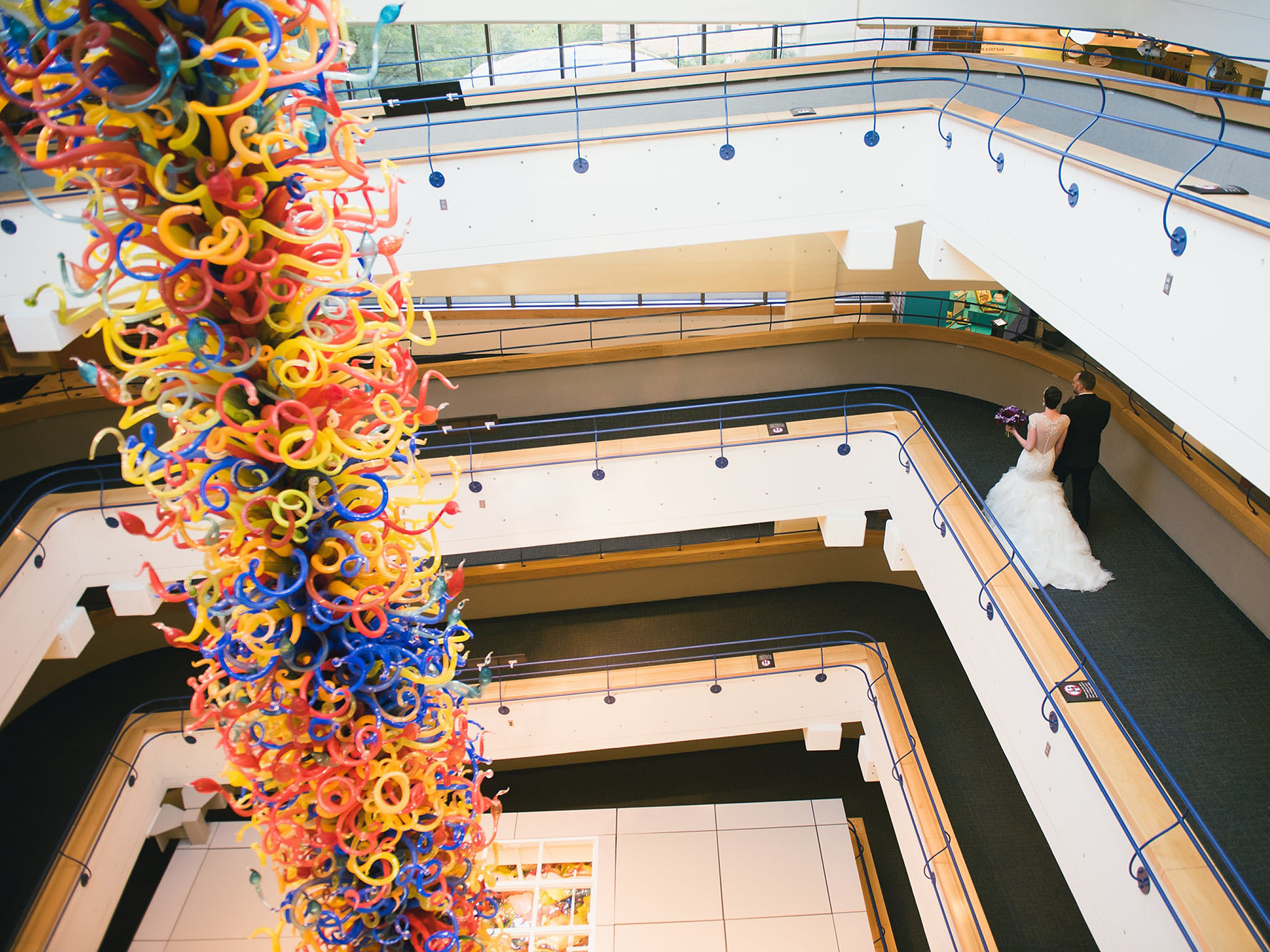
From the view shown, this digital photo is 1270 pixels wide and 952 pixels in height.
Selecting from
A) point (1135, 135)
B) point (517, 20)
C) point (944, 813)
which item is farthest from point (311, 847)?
point (517, 20)

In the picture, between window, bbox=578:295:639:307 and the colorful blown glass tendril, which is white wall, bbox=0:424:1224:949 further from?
the colorful blown glass tendril

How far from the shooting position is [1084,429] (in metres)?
5.79

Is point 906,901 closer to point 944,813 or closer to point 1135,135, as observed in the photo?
point 944,813

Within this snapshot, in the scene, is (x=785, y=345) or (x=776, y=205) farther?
(x=785, y=345)

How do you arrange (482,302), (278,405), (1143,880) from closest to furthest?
(278,405)
(1143,880)
(482,302)

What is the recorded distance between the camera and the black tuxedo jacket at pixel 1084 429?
5.73 m

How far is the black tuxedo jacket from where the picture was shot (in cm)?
573

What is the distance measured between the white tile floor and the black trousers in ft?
16.4

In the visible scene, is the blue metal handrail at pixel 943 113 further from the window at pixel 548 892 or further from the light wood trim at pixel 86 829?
the window at pixel 548 892

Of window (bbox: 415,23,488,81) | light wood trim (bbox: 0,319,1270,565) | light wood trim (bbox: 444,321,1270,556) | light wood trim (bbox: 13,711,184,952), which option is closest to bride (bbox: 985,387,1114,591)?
light wood trim (bbox: 444,321,1270,556)

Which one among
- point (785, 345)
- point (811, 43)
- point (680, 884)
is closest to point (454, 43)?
point (811, 43)

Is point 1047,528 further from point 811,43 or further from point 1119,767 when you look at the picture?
point 811,43

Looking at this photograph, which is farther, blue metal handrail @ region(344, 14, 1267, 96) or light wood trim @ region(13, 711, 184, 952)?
light wood trim @ region(13, 711, 184, 952)

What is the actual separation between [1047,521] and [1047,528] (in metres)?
0.05
